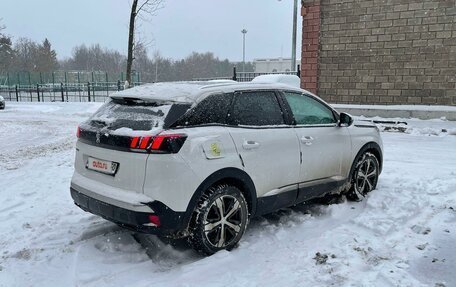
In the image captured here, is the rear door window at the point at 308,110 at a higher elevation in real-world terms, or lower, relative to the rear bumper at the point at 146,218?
higher

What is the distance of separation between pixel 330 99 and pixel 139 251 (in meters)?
10.6

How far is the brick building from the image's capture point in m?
11.3

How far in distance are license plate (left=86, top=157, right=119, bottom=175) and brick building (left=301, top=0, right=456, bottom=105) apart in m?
10.4

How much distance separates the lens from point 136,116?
386 centimetres

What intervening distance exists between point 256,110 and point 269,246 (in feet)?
4.75

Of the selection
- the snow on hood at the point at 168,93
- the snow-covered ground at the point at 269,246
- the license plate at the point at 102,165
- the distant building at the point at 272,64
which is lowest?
the snow-covered ground at the point at 269,246

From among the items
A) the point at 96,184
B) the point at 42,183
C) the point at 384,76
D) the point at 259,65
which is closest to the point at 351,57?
the point at 384,76

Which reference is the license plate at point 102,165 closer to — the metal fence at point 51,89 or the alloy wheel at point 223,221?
the alloy wheel at point 223,221

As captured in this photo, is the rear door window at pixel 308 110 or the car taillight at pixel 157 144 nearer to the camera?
the car taillight at pixel 157 144

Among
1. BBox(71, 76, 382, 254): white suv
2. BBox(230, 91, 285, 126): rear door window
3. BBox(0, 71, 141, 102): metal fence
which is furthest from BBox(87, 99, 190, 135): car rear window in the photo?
BBox(0, 71, 141, 102): metal fence

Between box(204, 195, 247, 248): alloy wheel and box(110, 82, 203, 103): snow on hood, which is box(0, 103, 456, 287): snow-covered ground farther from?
box(110, 82, 203, 103): snow on hood

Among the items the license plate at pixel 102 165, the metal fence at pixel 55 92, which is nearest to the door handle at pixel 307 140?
the license plate at pixel 102 165

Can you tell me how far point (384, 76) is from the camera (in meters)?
12.2

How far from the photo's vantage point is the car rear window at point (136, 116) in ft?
12.1
